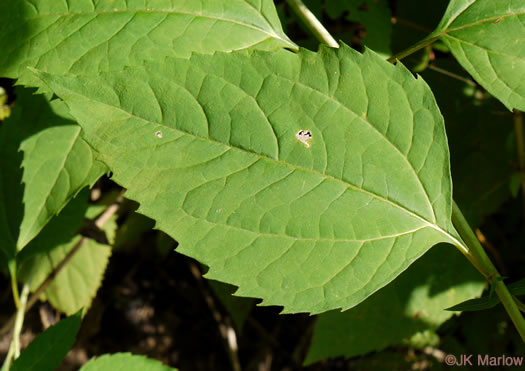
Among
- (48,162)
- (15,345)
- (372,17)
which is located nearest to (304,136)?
(48,162)

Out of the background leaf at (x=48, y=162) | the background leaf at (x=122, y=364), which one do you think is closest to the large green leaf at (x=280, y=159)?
the background leaf at (x=48, y=162)

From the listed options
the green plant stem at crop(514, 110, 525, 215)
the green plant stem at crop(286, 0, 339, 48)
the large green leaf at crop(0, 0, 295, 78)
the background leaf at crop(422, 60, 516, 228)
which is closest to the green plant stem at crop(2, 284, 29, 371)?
the large green leaf at crop(0, 0, 295, 78)

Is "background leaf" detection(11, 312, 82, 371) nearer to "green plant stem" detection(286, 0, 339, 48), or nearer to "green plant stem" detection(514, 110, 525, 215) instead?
"green plant stem" detection(286, 0, 339, 48)

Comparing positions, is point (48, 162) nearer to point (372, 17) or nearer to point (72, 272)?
point (72, 272)

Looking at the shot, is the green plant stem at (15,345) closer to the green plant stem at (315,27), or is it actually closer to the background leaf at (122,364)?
the background leaf at (122,364)

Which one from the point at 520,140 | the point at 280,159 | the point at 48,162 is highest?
the point at 280,159
